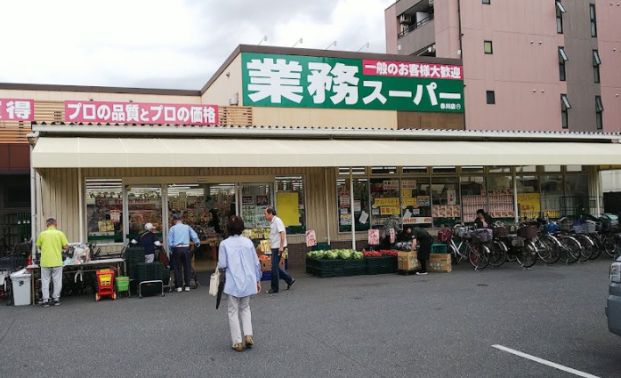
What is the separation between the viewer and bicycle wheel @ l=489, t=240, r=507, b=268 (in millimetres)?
12977

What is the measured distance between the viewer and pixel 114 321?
7.99m

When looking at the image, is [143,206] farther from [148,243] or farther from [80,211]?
[148,243]

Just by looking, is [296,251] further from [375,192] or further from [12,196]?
[12,196]

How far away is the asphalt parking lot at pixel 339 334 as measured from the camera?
5512 millimetres

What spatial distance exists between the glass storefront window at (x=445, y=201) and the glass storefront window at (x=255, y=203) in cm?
475

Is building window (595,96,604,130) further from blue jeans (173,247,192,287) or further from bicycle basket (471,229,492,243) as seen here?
blue jeans (173,247,192,287)

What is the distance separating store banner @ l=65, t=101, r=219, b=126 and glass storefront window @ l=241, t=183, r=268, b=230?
3.47m

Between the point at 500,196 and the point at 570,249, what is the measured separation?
121 inches

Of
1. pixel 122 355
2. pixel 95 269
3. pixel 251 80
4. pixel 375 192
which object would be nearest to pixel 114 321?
pixel 122 355

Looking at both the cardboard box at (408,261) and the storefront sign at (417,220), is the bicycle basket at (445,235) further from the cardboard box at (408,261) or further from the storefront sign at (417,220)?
the cardboard box at (408,261)

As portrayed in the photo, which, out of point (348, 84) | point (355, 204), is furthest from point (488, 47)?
point (355, 204)

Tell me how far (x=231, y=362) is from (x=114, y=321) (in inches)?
119

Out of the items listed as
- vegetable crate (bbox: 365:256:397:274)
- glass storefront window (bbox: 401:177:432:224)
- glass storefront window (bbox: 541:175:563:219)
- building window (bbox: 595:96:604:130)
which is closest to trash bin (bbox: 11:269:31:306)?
vegetable crate (bbox: 365:256:397:274)

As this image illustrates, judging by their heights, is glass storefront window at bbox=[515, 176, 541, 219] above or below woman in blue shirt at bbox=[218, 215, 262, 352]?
above
